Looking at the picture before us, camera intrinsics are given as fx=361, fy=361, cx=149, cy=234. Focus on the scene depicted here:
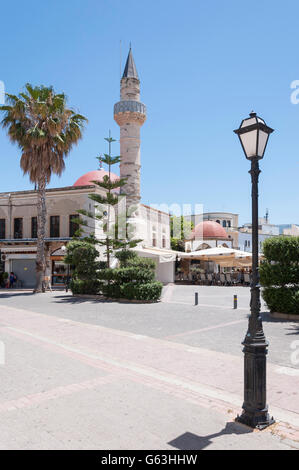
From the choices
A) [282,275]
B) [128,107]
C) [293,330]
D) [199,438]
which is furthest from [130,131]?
[199,438]

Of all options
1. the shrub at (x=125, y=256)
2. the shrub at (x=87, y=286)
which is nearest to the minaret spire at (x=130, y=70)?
the shrub at (x=125, y=256)

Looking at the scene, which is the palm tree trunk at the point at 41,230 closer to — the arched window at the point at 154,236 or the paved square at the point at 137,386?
the paved square at the point at 137,386

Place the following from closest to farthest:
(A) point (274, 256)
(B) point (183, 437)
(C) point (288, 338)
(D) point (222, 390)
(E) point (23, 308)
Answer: (B) point (183, 437), (D) point (222, 390), (C) point (288, 338), (A) point (274, 256), (E) point (23, 308)

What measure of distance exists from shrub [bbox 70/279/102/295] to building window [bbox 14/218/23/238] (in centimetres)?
1314

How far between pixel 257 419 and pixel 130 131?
30.1m

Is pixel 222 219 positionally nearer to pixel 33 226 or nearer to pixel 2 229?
pixel 33 226

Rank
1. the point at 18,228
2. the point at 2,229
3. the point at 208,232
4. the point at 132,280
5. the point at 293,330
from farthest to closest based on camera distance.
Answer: the point at 208,232, the point at 2,229, the point at 18,228, the point at 132,280, the point at 293,330

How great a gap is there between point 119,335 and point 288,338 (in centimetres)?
447

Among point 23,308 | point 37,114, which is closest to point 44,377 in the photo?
point 23,308

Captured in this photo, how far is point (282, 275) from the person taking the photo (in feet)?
41.1

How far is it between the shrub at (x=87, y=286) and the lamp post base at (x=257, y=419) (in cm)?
1590

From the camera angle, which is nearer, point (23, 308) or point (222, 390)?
point (222, 390)

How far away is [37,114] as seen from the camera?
22.7 metres
